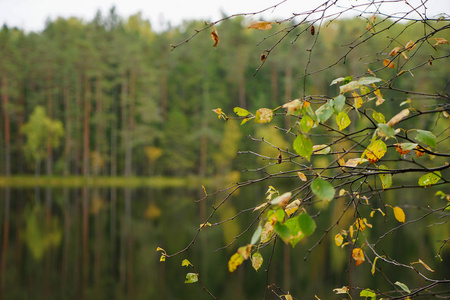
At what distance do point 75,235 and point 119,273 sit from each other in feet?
10.1

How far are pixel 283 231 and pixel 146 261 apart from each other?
7338 millimetres

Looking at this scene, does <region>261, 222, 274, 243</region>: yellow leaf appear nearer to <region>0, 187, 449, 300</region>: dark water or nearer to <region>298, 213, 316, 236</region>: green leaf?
<region>298, 213, 316, 236</region>: green leaf

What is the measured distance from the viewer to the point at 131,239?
9328mm

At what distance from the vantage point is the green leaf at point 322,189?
A: 2.23 feet

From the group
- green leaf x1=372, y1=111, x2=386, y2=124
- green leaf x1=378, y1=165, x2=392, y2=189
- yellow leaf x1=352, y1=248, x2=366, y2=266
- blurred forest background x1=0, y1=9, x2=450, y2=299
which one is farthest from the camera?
blurred forest background x1=0, y1=9, x2=450, y2=299

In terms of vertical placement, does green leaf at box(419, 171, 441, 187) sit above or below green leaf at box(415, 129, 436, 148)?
below

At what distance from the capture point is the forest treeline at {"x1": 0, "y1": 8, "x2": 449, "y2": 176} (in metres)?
26.8

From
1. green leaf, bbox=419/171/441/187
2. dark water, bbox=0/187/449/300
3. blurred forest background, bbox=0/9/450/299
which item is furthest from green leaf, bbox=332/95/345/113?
blurred forest background, bbox=0/9/450/299

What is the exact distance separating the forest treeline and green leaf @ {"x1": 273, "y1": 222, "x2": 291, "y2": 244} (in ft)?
79.8

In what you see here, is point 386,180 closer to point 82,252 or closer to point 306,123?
point 306,123

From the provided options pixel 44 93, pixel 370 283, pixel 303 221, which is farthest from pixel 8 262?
pixel 44 93

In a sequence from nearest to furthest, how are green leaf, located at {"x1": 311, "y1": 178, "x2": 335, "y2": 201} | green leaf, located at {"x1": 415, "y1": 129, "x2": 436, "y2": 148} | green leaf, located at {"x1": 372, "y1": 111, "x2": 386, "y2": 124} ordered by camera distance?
green leaf, located at {"x1": 311, "y1": 178, "x2": 335, "y2": 201} → green leaf, located at {"x1": 415, "y1": 129, "x2": 436, "y2": 148} → green leaf, located at {"x1": 372, "y1": 111, "x2": 386, "y2": 124}

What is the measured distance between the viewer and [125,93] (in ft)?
98.8

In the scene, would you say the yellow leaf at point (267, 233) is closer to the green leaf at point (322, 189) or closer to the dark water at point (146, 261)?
the green leaf at point (322, 189)
